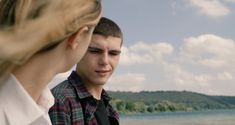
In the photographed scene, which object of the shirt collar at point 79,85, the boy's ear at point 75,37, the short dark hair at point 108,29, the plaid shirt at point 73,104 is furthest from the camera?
the short dark hair at point 108,29

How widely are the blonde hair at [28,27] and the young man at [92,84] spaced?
6.90ft

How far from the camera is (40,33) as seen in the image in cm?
167

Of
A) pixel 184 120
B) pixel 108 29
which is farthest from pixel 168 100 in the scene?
pixel 108 29

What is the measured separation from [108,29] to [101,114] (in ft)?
2.49

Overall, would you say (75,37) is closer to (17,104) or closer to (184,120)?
(17,104)

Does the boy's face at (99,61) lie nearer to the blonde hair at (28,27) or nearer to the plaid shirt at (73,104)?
the plaid shirt at (73,104)

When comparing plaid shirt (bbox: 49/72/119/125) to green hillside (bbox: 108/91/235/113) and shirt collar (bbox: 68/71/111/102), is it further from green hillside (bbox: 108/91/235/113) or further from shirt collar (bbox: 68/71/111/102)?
green hillside (bbox: 108/91/235/113)

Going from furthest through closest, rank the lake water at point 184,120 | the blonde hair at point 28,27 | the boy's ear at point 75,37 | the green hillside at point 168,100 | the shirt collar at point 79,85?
the green hillside at point 168,100 → the lake water at point 184,120 → the shirt collar at point 79,85 → the boy's ear at point 75,37 → the blonde hair at point 28,27

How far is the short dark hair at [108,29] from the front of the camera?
4.22m

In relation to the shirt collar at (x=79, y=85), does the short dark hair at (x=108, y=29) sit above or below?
above

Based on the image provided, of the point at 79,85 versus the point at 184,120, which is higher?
the point at 79,85

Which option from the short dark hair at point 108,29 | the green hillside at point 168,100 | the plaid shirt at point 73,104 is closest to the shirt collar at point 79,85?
the plaid shirt at point 73,104

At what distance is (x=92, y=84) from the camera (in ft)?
13.7

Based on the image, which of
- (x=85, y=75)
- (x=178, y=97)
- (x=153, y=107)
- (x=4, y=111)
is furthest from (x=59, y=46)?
(x=178, y=97)
